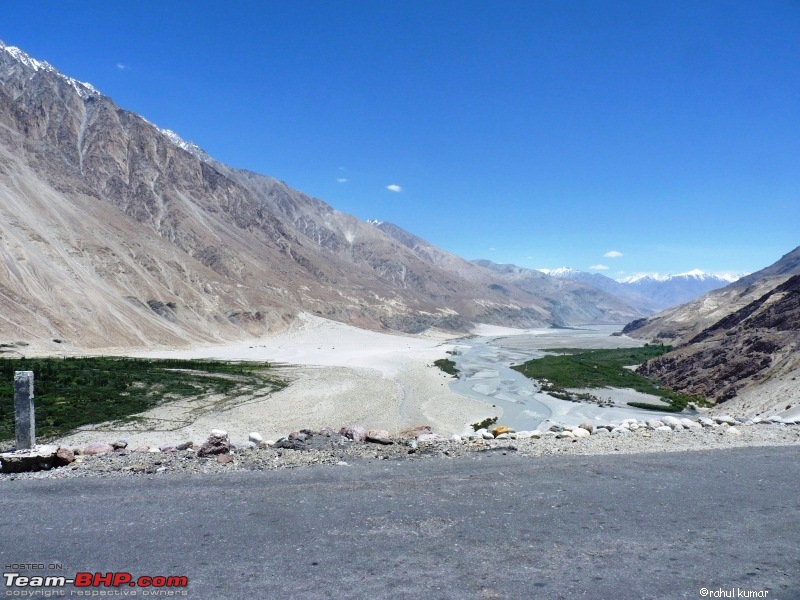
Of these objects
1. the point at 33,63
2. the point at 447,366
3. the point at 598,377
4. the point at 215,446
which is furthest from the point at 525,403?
the point at 33,63

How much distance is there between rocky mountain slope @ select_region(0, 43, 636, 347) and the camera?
6475 cm

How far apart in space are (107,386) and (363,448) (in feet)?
93.4

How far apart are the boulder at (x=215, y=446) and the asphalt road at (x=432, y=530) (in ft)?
5.23

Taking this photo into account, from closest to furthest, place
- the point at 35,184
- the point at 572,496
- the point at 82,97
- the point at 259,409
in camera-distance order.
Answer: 1. the point at 572,496
2. the point at 259,409
3. the point at 35,184
4. the point at 82,97

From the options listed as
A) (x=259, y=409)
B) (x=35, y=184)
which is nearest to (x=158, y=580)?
(x=259, y=409)

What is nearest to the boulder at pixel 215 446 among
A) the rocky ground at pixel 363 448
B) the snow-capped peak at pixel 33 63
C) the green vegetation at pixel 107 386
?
the rocky ground at pixel 363 448

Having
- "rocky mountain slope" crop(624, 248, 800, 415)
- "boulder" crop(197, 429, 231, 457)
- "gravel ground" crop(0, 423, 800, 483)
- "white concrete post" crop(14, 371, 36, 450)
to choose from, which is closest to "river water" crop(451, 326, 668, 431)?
"rocky mountain slope" crop(624, 248, 800, 415)

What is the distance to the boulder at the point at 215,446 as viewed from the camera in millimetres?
10500

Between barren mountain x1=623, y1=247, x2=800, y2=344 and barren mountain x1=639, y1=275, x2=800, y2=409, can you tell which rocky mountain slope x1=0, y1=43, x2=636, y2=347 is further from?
barren mountain x1=639, y1=275, x2=800, y2=409

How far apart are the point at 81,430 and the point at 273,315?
74.3 metres

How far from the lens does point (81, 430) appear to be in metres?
22.3

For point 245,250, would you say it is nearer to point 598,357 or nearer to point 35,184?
point 35,184

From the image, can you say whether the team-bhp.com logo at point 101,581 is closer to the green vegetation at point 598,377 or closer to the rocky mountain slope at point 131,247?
the green vegetation at point 598,377

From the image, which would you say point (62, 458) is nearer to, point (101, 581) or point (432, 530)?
point (101, 581)
